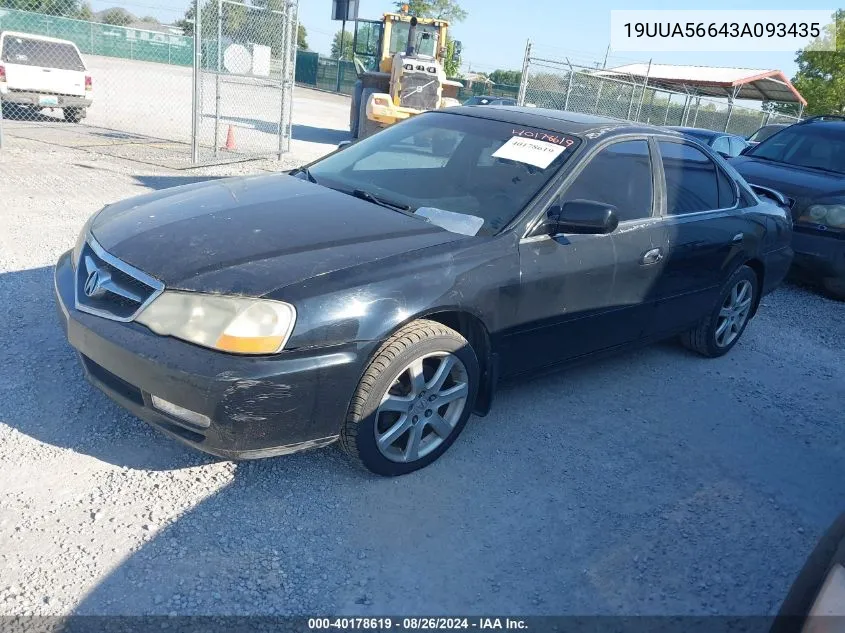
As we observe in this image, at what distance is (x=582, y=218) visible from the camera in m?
3.42

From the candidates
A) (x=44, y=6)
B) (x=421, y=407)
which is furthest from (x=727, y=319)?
(x=44, y=6)

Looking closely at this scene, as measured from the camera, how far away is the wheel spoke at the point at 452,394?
10.6 ft

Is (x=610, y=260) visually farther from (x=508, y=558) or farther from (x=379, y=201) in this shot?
(x=508, y=558)

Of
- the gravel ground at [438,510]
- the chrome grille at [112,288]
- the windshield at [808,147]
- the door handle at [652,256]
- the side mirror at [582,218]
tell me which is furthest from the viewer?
the windshield at [808,147]

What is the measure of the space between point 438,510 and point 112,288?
1654 millimetres

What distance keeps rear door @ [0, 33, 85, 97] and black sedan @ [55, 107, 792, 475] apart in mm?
10270

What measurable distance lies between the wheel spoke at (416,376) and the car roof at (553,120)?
1.75m

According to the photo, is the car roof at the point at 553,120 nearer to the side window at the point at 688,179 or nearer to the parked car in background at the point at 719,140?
the side window at the point at 688,179

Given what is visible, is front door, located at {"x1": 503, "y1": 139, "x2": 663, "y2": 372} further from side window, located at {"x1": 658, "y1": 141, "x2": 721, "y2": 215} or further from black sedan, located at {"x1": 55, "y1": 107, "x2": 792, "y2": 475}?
side window, located at {"x1": 658, "y1": 141, "x2": 721, "y2": 215}

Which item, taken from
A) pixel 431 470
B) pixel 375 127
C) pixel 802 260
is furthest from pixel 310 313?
pixel 375 127

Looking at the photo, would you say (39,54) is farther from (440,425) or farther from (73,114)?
(440,425)

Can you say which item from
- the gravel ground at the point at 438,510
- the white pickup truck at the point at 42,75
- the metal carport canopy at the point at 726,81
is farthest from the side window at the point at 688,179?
the metal carport canopy at the point at 726,81

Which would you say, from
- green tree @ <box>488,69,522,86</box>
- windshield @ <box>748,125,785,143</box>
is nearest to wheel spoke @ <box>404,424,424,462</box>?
windshield @ <box>748,125,785,143</box>

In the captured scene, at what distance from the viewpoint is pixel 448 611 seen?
249 centimetres
